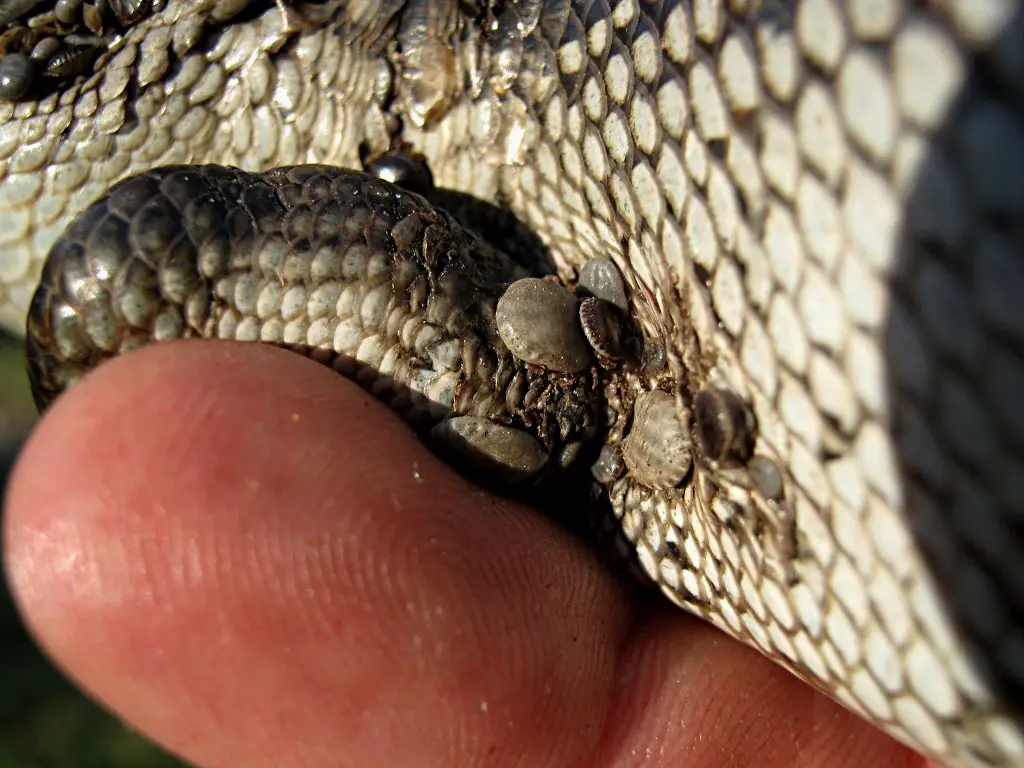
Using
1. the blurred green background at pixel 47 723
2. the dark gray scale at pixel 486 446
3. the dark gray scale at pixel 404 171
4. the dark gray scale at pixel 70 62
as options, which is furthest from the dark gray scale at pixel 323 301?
the blurred green background at pixel 47 723

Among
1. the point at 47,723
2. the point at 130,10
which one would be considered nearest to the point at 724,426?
the point at 130,10

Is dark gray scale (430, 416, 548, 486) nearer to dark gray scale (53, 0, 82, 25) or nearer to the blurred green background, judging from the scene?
dark gray scale (53, 0, 82, 25)

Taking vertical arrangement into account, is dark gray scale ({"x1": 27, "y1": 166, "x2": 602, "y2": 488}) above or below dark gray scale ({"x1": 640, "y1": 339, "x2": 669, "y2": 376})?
below

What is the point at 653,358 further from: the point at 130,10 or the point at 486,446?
the point at 130,10

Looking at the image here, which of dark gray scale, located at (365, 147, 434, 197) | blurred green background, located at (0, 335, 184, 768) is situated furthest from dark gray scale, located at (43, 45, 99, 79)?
blurred green background, located at (0, 335, 184, 768)

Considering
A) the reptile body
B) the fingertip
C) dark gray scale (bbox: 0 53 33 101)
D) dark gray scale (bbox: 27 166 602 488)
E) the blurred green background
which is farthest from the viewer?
the blurred green background

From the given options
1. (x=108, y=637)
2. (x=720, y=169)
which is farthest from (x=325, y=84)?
(x=108, y=637)

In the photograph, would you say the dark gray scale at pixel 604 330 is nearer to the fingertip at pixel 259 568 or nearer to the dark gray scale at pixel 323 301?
the dark gray scale at pixel 323 301

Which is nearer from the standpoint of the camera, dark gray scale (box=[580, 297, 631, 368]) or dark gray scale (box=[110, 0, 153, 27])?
dark gray scale (box=[580, 297, 631, 368])
